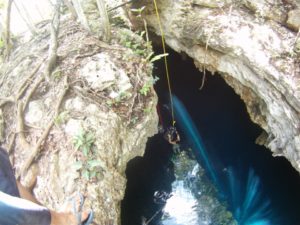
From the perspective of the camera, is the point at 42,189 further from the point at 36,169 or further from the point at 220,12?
the point at 220,12

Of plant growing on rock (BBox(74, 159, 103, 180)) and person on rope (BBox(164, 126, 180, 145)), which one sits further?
person on rope (BBox(164, 126, 180, 145))

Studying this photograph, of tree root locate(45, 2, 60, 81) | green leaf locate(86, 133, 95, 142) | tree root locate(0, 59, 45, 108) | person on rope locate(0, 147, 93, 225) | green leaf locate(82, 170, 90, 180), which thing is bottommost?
green leaf locate(82, 170, 90, 180)

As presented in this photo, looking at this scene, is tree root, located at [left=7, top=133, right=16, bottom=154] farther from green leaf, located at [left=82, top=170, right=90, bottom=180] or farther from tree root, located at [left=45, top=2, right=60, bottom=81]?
green leaf, located at [left=82, top=170, right=90, bottom=180]

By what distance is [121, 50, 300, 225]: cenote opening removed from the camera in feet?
18.6

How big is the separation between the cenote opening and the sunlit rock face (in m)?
1.47

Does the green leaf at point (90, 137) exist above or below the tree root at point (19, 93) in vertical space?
below

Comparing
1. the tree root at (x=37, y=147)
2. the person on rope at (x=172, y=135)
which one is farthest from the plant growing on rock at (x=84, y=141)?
the person on rope at (x=172, y=135)

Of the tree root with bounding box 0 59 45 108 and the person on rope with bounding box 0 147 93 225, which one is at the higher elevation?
the person on rope with bounding box 0 147 93 225

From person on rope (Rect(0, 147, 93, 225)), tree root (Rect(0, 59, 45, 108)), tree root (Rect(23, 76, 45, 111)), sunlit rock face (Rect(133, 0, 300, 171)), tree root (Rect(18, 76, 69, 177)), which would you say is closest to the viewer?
person on rope (Rect(0, 147, 93, 225))

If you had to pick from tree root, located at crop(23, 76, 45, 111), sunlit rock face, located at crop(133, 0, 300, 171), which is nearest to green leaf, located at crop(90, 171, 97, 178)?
tree root, located at crop(23, 76, 45, 111)

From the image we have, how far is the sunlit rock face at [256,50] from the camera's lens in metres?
3.89

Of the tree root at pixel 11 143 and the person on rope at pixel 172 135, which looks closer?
the tree root at pixel 11 143

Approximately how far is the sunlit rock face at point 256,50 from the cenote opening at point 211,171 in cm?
147

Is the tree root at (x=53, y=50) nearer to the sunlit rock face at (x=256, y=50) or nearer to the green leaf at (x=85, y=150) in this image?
the green leaf at (x=85, y=150)
